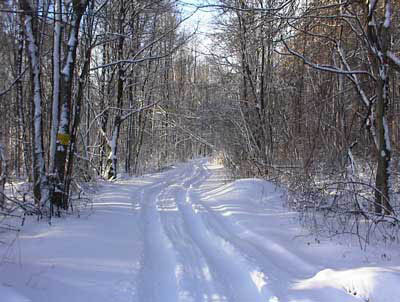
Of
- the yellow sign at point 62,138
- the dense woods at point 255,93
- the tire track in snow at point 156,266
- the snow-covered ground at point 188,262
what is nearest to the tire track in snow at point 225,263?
the snow-covered ground at point 188,262

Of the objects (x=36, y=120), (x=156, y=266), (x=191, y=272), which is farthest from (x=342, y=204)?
(x=36, y=120)

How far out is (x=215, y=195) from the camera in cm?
1135

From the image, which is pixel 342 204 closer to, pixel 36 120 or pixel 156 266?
pixel 156 266

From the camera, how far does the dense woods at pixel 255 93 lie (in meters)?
6.69

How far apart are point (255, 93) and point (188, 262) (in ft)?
36.2

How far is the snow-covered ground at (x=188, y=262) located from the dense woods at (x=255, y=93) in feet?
3.61

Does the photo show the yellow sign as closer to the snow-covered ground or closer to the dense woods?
the dense woods

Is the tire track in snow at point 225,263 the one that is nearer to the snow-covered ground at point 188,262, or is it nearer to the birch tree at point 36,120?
the snow-covered ground at point 188,262

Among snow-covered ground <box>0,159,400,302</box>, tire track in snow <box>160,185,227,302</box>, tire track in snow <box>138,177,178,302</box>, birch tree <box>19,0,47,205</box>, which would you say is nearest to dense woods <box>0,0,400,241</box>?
birch tree <box>19,0,47,205</box>

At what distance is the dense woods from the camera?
21.9 feet

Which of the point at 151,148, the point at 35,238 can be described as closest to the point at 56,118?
the point at 35,238

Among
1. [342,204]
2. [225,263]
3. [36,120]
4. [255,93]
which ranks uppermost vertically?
[255,93]

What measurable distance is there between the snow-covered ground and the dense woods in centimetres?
110

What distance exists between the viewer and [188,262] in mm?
5125
